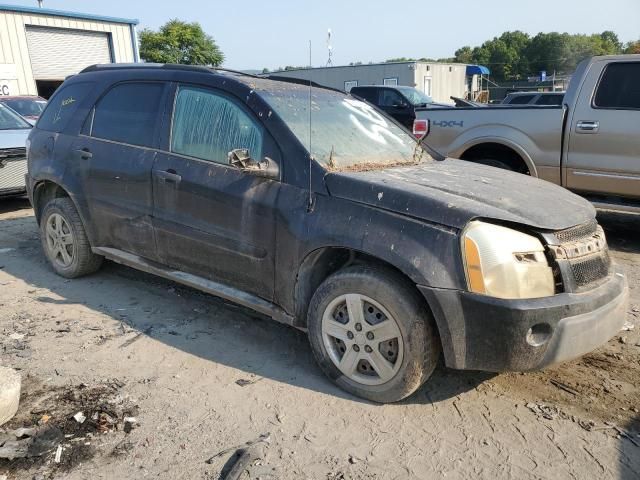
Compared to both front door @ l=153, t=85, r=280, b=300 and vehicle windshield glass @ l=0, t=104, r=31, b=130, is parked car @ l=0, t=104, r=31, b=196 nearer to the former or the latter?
vehicle windshield glass @ l=0, t=104, r=31, b=130

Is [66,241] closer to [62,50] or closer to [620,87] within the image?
[620,87]

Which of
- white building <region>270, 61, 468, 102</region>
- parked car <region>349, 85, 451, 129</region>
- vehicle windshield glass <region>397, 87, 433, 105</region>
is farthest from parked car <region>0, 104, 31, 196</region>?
white building <region>270, 61, 468, 102</region>

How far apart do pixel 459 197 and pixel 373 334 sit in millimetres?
894

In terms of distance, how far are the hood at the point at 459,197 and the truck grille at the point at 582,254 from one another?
6 cm

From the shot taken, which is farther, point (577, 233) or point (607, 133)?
point (607, 133)

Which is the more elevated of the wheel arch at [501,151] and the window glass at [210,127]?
the window glass at [210,127]

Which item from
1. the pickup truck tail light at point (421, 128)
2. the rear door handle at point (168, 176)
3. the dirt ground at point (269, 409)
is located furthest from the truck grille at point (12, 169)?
the pickup truck tail light at point (421, 128)

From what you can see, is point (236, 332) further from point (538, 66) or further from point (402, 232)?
point (538, 66)

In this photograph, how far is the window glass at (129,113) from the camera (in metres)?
4.21

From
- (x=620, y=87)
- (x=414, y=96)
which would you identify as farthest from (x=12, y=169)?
(x=414, y=96)

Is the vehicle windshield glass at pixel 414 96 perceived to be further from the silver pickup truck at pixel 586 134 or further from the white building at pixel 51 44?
the white building at pixel 51 44

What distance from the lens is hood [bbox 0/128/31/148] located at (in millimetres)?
7984

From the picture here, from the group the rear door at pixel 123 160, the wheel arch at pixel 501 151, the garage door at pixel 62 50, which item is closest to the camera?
the rear door at pixel 123 160

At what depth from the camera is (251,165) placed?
3.39 m
